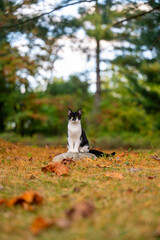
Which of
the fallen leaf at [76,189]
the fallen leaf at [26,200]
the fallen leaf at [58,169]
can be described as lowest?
the fallen leaf at [58,169]

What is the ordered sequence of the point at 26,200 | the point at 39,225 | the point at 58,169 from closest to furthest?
the point at 39,225
the point at 26,200
the point at 58,169

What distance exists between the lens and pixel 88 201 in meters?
2.21

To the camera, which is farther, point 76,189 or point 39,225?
point 76,189

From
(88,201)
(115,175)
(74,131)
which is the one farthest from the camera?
(74,131)

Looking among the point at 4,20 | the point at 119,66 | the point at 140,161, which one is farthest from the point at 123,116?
the point at 140,161

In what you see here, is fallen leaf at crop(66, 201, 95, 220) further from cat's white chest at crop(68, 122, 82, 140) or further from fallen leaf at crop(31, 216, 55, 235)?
cat's white chest at crop(68, 122, 82, 140)

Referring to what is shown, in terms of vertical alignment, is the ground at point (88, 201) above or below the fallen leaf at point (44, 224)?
below

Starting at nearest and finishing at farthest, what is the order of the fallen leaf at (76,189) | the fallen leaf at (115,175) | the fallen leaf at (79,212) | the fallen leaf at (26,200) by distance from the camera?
the fallen leaf at (79,212) → the fallen leaf at (26,200) → the fallen leaf at (76,189) → the fallen leaf at (115,175)

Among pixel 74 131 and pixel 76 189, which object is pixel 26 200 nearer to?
pixel 76 189

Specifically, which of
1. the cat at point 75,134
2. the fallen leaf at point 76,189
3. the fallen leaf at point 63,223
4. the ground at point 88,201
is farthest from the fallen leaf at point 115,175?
the cat at point 75,134

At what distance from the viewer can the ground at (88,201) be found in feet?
5.23

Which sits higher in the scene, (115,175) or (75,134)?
(75,134)

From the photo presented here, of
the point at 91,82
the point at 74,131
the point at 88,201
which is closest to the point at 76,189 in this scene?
the point at 88,201

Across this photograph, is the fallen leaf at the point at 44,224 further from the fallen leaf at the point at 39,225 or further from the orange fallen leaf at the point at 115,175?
the orange fallen leaf at the point at 115,175
